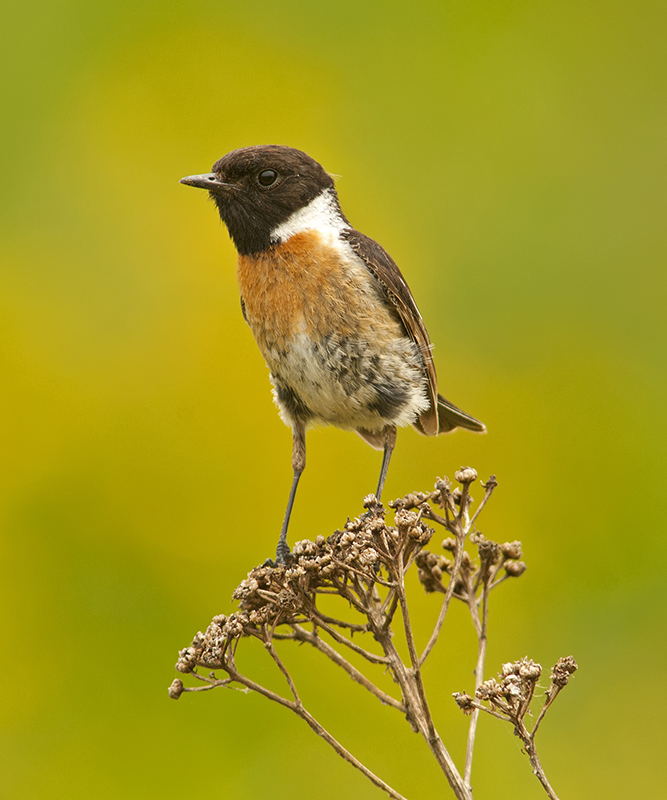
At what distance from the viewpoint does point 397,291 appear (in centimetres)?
414

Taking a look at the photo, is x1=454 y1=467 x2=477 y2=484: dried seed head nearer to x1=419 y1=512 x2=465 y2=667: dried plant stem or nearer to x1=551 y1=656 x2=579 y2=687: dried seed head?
x1=419 y1=512 x2=465 y2=667: dried plant stem

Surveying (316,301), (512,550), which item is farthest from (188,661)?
(316,301)

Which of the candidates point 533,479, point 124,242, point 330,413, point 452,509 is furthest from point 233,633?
point 124,242

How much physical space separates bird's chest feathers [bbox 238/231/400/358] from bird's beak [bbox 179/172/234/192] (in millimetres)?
327

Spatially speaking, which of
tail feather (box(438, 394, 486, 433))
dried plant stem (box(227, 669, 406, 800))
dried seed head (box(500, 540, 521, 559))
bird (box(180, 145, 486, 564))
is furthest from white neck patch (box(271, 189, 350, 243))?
dried plant stem (box(227, 669, 406, 800))

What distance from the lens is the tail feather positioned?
4504mm

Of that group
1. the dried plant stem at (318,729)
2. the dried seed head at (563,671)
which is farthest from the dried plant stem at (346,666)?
the dried seed head at (563,671)

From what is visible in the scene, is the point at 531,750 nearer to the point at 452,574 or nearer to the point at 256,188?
the point at 452,574

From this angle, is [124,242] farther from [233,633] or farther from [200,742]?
[233,633]

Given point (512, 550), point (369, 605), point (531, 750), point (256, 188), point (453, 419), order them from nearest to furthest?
point (531, 750) → point (369, 605) → point (512, 550) → point (256, 188) → point (453, 419)

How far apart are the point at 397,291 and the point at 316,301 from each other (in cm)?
42

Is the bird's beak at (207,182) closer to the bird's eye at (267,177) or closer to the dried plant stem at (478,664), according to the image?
the bird's eye at (267,177)

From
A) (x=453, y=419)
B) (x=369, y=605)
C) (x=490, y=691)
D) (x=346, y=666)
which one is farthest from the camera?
(x=453, y=419)

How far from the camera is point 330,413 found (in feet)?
13.4
